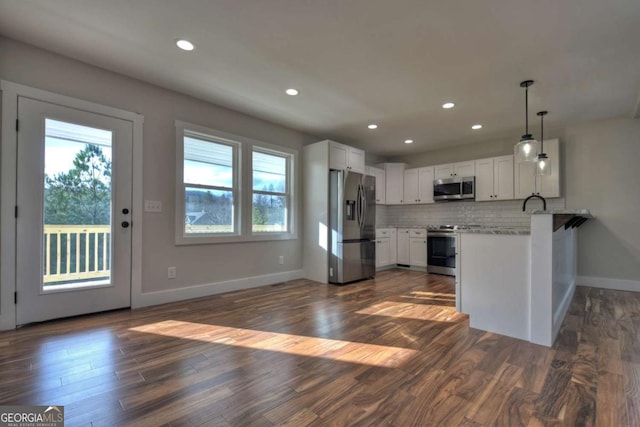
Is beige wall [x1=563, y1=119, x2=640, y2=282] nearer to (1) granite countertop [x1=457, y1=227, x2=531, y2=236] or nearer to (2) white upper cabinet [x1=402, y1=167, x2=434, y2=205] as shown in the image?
(2) white upper cabinet [x1=402, y1=167, x2=434, y2=205]

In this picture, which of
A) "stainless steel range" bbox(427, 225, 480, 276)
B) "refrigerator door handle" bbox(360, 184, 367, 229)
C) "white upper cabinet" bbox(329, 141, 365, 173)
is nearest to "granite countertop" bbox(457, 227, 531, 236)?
"refrigerator door handle" bbox(360, 184, 367, 229)

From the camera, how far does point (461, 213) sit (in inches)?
230

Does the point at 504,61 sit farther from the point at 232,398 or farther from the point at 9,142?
the point at 9,142

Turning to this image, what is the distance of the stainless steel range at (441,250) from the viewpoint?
17.2 feet

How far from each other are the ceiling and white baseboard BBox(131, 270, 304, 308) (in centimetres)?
239

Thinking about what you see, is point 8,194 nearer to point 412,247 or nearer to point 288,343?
point 288,343

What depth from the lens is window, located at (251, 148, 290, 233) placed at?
4.45m

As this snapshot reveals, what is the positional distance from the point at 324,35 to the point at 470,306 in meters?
2.72

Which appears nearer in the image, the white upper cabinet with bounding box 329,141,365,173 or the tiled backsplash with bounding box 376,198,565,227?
the white upper cabinet with bounding box 329,141,365,173

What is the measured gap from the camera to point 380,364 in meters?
1.99

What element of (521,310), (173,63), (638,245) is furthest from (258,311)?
(638,245)

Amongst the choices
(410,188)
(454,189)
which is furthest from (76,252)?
(454,189)

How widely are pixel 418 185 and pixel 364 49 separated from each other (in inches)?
158

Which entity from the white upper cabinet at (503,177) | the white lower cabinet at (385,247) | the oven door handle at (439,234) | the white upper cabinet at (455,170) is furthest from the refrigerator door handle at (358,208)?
the white upper cabinet at (503,177)
